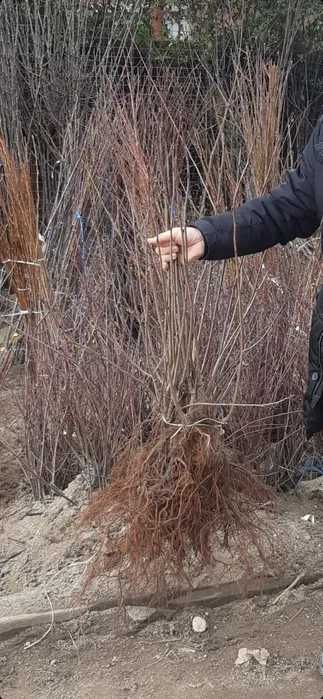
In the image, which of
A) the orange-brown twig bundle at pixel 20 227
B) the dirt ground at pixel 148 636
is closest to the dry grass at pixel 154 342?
the orange-brown twig bundle at pixel 20 227

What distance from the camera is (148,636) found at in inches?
81.8

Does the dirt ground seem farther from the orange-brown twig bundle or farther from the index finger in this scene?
the orange-brown twig bundle

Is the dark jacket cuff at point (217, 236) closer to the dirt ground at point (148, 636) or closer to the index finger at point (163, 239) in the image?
the index finger at point (163, 239)

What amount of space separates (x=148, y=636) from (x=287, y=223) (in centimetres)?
131

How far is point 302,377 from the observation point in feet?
8.45

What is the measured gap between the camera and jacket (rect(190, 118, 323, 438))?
5.65ft

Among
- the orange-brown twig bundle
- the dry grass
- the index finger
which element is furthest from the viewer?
the orange-brown twig bundle

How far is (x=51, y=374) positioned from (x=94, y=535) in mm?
632

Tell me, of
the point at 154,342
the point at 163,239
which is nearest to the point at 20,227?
the point at 154,342

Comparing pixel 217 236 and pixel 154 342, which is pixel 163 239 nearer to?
pixel 217 236

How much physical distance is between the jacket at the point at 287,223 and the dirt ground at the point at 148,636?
0.71 metres

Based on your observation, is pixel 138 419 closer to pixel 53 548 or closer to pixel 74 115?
pixel 53 548

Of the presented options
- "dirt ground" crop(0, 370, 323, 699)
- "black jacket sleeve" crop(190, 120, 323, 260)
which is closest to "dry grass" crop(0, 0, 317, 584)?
"black jacket sleeve" crop(190, 120, 323, 260)

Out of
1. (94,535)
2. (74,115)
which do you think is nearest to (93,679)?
(94,535)
